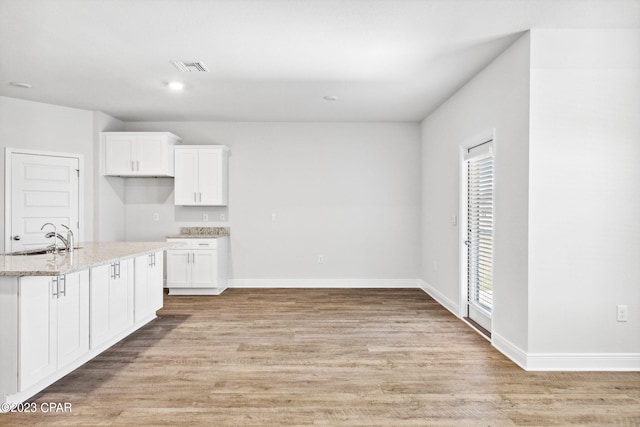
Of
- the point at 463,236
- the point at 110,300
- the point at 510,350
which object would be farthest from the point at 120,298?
the point at 463,236

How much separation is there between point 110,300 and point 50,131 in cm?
314

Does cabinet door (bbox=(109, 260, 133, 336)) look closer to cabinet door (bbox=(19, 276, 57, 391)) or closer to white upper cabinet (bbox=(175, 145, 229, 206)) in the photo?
cabinet door (bbox=(19, 276, 57, 391))

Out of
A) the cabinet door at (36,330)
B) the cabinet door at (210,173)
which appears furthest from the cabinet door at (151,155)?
the cabinet door at (36,330)

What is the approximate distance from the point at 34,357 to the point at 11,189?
3281mm

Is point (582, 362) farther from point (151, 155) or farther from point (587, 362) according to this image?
point (151, 155)

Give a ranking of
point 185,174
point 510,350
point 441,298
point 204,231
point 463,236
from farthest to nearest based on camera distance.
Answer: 1. point 204,231
2. point 185,174
3. point 441,298
4. point 463,236
5. point 510,350

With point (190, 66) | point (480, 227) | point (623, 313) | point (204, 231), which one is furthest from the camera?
point (204, 231)

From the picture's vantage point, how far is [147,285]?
3.88 metres

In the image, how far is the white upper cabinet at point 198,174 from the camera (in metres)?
5.58

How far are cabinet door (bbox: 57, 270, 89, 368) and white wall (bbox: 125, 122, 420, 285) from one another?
124 inches

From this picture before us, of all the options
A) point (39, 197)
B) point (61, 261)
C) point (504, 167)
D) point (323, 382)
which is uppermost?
point (504, 167)

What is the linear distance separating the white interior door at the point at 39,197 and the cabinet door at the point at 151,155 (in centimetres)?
80

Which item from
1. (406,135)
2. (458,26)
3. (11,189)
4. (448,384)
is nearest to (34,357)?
(448,384)

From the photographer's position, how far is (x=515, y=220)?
3.04 m
